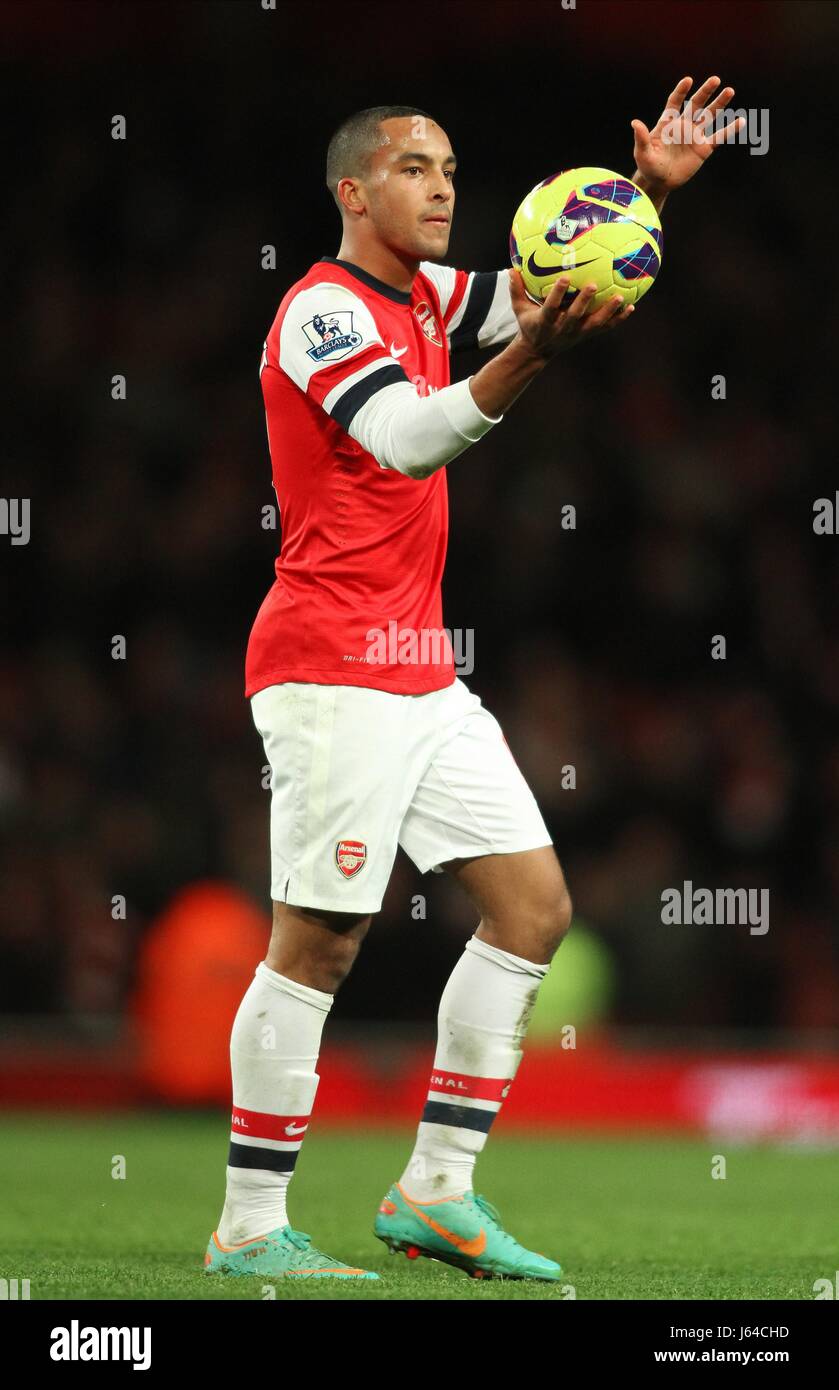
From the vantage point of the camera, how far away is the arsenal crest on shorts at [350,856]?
4293 millimetres

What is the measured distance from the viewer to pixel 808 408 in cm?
1298

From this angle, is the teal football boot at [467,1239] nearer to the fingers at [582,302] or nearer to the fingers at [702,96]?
the fingers at [582,302]

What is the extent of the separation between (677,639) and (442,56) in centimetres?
436

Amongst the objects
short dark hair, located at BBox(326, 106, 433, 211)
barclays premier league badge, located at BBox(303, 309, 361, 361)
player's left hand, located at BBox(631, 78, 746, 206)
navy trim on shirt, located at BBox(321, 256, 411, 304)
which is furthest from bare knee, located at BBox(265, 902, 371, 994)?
player's left hand, located at BBox(631, 78, 746, 206)

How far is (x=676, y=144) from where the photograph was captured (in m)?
4.72

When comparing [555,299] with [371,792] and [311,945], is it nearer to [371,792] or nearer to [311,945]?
[371,792]

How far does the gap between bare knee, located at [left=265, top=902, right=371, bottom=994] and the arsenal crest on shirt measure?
1372mm

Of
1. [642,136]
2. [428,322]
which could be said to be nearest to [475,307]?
[428,322]

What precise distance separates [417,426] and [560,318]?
0.36 metres

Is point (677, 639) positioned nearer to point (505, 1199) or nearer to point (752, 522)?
point (752, 522)

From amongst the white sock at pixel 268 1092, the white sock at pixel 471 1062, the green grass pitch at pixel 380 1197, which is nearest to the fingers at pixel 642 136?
the white sock at pixel 471 1062

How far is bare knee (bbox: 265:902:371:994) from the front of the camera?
4320 millimetres

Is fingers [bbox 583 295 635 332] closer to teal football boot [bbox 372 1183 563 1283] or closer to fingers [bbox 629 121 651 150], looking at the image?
fingers [bbox 629 121 651 150]

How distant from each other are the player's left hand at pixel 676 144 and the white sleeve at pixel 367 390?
826mm
